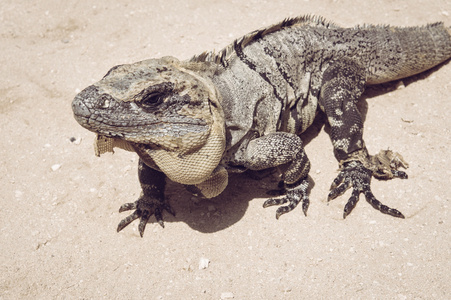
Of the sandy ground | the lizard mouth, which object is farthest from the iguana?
the sandy ground

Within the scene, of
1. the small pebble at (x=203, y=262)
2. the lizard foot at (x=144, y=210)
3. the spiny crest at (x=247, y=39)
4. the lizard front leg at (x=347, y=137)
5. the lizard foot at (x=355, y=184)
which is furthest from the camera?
the lizard front leg at (x=347, y=137)

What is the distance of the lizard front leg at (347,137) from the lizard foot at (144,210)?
1.98 metres

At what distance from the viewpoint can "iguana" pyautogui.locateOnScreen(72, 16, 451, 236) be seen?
132 inches

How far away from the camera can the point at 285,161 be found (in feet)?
13.8

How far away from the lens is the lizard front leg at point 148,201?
4547 mm

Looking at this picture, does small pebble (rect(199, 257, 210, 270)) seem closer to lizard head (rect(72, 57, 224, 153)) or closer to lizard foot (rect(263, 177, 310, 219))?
lizard foot (rect(263, 177, 310, 219))

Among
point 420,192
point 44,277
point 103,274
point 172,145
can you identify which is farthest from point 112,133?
point 420,192

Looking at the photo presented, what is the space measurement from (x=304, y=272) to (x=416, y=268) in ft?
3.48

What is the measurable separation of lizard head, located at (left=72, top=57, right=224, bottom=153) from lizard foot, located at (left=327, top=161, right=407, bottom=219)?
6.01ft

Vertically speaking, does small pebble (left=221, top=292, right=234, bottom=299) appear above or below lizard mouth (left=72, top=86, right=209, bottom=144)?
below

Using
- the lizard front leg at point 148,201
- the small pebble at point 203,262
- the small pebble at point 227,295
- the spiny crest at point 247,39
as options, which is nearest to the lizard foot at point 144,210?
the lizard front leg at point 148,201

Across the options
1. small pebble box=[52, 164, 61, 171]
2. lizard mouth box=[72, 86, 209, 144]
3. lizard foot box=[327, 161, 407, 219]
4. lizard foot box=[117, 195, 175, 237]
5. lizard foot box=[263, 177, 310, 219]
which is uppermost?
lizard mouth box=[72, 86, 209, 144]

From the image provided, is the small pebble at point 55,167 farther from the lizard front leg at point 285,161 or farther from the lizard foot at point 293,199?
the lizard foot at point 293,199

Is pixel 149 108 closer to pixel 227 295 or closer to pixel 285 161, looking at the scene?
pixel 285 161
